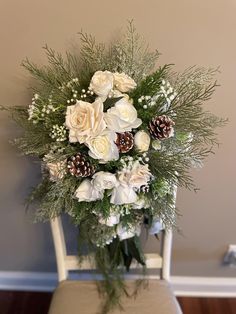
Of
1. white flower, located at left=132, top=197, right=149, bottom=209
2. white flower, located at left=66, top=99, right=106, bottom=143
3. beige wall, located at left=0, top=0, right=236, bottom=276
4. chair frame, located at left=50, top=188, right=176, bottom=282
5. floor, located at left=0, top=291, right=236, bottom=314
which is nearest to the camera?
white flower, located at left=66, top=99, right=106, bottom=143

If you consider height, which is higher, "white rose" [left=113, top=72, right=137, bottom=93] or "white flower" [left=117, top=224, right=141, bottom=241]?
"white rose" [left=113, top=72, right=137, bottom=93]

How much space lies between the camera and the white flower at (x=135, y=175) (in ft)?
3.07

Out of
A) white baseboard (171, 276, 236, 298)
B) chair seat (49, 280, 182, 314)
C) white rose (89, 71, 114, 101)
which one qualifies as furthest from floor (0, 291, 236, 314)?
white rose (89, 71, 114, 101)

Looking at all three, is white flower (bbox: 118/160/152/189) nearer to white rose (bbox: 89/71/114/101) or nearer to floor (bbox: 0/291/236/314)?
white rose (bbox: 89/71/114/101)

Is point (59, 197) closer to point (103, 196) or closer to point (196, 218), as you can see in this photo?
point (103, 196)

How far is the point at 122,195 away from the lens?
951 millimetres

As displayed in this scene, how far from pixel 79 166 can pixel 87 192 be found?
0.07 metres

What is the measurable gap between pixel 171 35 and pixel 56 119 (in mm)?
484

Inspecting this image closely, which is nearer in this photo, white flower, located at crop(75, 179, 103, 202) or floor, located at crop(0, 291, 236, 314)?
white flower, located at crop(75, 179, 103, 202)

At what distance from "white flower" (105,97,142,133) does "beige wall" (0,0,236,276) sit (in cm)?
37

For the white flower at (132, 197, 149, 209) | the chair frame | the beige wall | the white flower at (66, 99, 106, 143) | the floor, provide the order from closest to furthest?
the white flower at (66, 99, 106, 143)
the white flower at (132, 197, 149, 209)
the beige wall
the chair frame
the floor

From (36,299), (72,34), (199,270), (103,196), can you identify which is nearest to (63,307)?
(103,196)

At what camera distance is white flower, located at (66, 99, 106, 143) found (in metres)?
0.87

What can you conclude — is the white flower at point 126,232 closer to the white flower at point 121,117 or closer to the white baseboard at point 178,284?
the white flower at point 121,117
